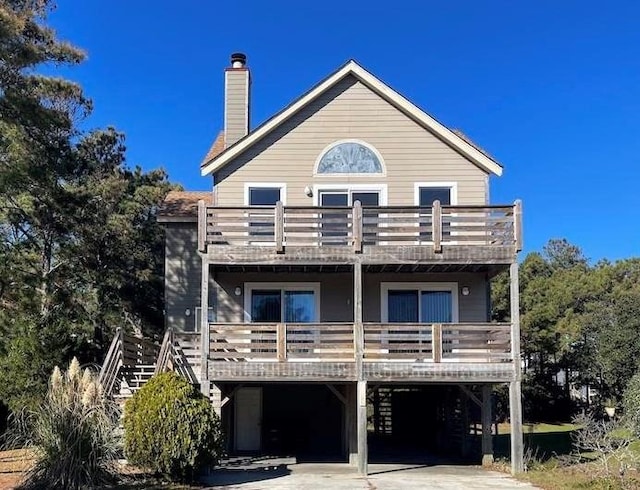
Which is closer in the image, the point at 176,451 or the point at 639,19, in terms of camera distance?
the point at 176,451

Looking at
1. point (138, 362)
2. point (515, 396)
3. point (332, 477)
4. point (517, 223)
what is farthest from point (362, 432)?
point (138, 362)

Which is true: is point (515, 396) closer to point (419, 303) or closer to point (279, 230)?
point (419, 303)

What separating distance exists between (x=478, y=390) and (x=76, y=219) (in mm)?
16285

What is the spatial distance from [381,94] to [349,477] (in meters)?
9.95

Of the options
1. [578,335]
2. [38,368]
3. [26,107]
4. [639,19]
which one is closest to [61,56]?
[26,107]

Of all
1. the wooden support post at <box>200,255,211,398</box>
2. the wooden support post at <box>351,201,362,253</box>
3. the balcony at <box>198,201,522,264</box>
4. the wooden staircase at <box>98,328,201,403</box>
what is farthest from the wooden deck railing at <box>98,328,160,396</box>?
the wooden support post at <box>351,201,362,253</box>

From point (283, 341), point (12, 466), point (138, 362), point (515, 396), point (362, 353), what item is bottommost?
point (12, 466)

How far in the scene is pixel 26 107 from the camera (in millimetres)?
16391

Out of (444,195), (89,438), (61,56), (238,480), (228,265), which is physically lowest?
(238,480)

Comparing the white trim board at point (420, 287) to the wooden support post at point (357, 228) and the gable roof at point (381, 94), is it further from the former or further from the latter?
the gable roof at point (381, 94)

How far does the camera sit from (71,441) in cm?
1203

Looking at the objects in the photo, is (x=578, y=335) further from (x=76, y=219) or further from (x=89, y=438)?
(x=89, y=438)

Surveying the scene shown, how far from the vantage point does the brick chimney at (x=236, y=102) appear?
20062mm

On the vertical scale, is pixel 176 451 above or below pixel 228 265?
below
